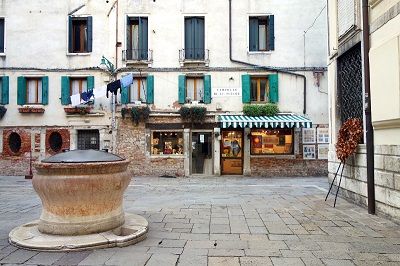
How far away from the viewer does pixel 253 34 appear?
17688mm

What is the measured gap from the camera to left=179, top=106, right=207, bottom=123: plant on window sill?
16828 millimetres

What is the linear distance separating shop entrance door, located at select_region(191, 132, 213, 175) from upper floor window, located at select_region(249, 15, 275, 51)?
498 cm

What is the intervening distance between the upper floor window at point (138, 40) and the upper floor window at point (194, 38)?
6.66 ft

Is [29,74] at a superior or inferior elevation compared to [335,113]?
superior

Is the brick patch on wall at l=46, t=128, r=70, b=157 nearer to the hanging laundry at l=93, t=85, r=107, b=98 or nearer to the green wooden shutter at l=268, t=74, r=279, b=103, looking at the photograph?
the hanging laundry at l=93, t=85, r=107, b=98

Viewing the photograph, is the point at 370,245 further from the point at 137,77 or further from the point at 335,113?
the point at 137,77

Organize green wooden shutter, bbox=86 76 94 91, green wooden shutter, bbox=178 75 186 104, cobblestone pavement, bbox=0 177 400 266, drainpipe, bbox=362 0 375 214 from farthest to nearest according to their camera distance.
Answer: green wooden shutter, bbox=86 76 94 91 < green wooden shutter, bbox=178 75 186 104 < drainpipe, bbox=362 0 375 214 < cobblestone pavement, bbox=0 177 400 266

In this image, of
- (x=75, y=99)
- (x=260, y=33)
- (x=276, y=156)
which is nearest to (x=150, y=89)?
(x=75, y=99)

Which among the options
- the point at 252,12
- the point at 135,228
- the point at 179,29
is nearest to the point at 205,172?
the point at 179,29

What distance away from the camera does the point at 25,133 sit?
688 inches

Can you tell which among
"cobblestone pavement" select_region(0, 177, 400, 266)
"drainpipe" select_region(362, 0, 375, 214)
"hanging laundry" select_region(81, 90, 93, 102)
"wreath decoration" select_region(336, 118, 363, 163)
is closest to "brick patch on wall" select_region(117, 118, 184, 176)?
"hanging laundry" select_region(81, 90, 93, 102)

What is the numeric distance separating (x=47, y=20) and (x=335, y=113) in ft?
47.7

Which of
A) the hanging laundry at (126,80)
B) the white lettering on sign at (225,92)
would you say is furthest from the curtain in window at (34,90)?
the white lettering on sign at (225,92)

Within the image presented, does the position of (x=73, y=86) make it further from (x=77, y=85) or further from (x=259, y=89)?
(x=259, y=89)
